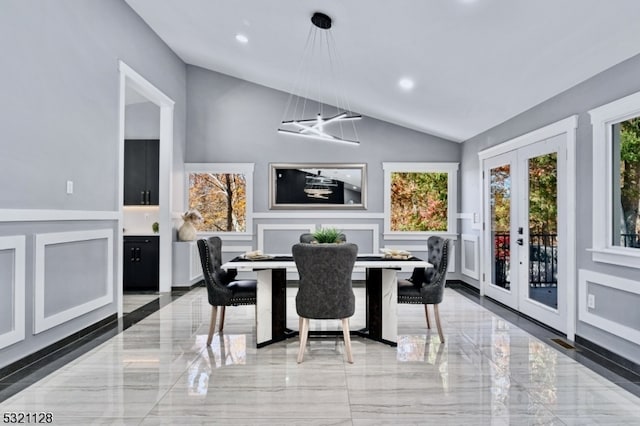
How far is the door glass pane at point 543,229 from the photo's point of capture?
13.0ft

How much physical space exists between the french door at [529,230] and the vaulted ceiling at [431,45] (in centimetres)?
61

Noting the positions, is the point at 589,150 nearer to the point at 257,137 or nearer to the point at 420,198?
the point at 420,198

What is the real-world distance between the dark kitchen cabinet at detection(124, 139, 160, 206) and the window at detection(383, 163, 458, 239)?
367cm

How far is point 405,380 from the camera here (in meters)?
2.76

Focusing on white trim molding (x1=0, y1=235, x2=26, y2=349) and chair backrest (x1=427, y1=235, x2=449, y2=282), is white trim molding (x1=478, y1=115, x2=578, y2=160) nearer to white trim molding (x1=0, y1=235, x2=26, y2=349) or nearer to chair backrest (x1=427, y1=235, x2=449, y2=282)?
chair backrest (x1=427, y1=235, x2=449, y2=282)

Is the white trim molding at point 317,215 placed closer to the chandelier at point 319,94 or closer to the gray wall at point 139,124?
the chandelier at point 319,94

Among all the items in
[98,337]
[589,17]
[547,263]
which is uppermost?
[589,17]

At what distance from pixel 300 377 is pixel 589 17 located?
317 cm

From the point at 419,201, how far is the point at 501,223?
1.76 meters

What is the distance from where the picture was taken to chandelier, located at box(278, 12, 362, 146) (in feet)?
13.2

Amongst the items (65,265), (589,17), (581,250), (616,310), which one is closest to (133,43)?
(65,265)

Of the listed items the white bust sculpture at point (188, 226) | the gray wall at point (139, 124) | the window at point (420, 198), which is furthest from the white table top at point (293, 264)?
the gray wall at point (139, 124)

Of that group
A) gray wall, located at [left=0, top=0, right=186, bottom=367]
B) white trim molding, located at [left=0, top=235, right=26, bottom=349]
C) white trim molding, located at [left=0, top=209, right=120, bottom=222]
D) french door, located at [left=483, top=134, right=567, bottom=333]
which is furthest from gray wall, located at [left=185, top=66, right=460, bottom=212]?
white trim molding, located at [left=0, top=235, right=26, bottom=349]

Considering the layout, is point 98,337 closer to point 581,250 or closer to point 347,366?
point 347,366
